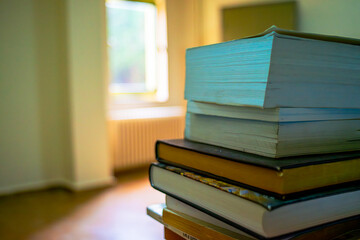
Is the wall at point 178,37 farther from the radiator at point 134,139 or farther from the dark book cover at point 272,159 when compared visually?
the dark book cover at point 272,159

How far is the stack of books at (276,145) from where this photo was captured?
432 millimetres

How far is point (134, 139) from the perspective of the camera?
4.09 metres

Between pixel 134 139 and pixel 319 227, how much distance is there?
3.70m

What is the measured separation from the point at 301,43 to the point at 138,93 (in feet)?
13.5

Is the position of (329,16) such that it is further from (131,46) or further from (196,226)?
(131,46)

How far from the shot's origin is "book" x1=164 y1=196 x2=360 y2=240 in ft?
1.50

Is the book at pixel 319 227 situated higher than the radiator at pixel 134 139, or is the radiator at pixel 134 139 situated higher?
→ the book at pixel 319 227

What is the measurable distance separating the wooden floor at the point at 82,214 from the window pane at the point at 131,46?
1352mm

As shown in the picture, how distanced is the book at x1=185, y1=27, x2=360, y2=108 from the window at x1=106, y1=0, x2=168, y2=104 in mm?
3824

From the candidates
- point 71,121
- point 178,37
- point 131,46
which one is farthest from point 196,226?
point 178,37

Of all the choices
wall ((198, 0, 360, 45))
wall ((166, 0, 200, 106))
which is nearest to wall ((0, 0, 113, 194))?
wall ((166, 0, 200, 106))

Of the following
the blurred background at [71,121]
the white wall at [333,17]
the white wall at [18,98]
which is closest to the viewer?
the white wall at [333,17]

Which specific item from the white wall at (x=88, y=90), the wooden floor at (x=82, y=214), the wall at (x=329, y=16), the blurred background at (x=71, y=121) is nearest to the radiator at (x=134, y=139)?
the blurred background at (x=71, y=121)

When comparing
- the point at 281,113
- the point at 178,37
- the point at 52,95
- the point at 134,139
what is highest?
the point at 178,37
